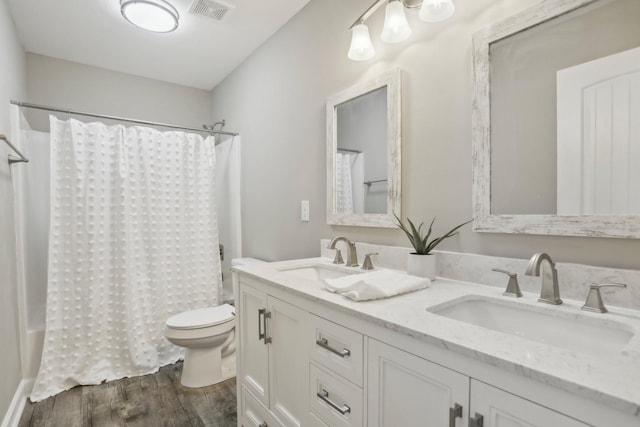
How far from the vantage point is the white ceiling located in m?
2.01

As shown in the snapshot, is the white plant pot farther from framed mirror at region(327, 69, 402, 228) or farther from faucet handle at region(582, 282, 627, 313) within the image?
faucet handle at region(582, 282, 627, 313)

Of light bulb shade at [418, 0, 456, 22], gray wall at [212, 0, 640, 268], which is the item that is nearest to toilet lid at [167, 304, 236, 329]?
gray wall at [212, 0, 640, 268]

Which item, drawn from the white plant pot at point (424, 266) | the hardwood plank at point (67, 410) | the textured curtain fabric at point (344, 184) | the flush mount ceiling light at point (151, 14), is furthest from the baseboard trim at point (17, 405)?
the flush mount ceiling light at point (151, 14)

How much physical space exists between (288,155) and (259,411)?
149 centimetres

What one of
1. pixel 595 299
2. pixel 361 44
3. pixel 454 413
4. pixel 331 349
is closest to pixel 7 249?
pixel 331 349

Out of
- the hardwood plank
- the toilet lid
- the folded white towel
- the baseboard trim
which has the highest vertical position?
the folded white towel

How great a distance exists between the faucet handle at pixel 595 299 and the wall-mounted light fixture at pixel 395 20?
1018mm

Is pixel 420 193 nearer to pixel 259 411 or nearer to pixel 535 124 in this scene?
pixel 535 124

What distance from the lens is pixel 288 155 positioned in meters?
2.20

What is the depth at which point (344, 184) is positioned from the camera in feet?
5.75

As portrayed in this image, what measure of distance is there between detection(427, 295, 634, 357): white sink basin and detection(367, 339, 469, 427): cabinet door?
7.7 inches

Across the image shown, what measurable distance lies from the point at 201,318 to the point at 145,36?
80.6 inches

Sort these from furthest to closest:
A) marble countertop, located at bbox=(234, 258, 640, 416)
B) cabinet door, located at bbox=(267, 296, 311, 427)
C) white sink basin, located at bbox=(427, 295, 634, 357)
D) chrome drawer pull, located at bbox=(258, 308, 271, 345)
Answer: chrome drawer pull, located at bbox=(258, 308, 271, 345)
cabinet door, located at bbox=(267, 296, 311, 427)
white sink basin, located at bbox=(427, 295, 634, 357)
marble countertop, located at bbox=(234, 258, 640, 416)

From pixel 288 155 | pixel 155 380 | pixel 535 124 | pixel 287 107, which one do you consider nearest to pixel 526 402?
pixel 535 124
